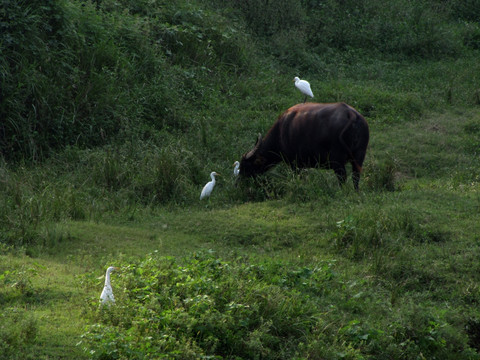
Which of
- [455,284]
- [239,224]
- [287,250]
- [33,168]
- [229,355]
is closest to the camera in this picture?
[229,355]

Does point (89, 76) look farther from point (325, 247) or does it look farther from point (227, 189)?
point (325, 247)

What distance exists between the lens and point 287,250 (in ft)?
24.5

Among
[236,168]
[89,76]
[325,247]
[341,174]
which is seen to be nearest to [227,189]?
[236,168]

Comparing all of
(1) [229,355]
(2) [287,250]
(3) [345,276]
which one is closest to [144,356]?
(1) [229,355]

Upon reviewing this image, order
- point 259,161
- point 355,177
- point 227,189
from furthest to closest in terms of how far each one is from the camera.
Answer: point 259,161 < point 227,189 < point 355,177

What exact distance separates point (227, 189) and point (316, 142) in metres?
1.46

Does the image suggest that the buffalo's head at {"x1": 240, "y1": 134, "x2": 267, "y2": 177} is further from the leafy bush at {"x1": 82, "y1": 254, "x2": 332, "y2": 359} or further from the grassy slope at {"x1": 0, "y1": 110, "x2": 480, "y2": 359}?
the leafy bush at {"x1": 82, "y1": 254, "x2": 332, "y2": 359}

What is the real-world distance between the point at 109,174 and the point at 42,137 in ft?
5.75

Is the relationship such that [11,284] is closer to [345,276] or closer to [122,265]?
[122,265]

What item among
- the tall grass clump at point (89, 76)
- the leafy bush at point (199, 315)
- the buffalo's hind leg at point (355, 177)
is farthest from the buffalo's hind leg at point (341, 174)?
the tall grass clump at point (89, 76)

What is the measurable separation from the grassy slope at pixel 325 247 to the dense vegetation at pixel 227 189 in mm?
25

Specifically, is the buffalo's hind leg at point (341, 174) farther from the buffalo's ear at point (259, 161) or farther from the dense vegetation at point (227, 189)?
the buffalo's ear at point (259, 161)

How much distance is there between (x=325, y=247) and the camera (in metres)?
7.47

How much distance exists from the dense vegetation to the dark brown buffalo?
0.26 m
